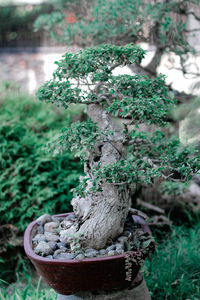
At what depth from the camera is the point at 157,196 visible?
2.91m

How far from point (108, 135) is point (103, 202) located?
0.29 meters

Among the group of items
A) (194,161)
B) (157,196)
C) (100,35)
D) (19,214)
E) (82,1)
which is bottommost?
(157,196)

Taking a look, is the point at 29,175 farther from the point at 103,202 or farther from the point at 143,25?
the point at 143,25

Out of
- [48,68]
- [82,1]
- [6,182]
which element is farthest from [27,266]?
[48,68]

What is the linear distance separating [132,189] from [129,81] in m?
0.48

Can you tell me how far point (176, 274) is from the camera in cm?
202

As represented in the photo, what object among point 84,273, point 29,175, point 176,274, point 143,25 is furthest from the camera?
point 29,175

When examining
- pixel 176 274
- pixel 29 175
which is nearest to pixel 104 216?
pixel 176 274

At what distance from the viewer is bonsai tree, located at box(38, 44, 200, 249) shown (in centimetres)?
136

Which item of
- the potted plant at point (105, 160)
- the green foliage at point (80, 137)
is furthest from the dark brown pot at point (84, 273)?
the green foliage at point (80, 137)

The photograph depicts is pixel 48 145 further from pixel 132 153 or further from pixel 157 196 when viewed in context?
pixel 157 196

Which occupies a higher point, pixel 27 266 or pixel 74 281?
pixel 74 281

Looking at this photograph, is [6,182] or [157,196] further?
[157,196]

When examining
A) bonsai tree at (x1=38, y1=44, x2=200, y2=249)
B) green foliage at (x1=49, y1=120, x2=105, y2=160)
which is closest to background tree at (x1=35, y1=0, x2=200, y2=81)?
bonsai tree at (x1=38, y1=44, x2=200, y2=249)
